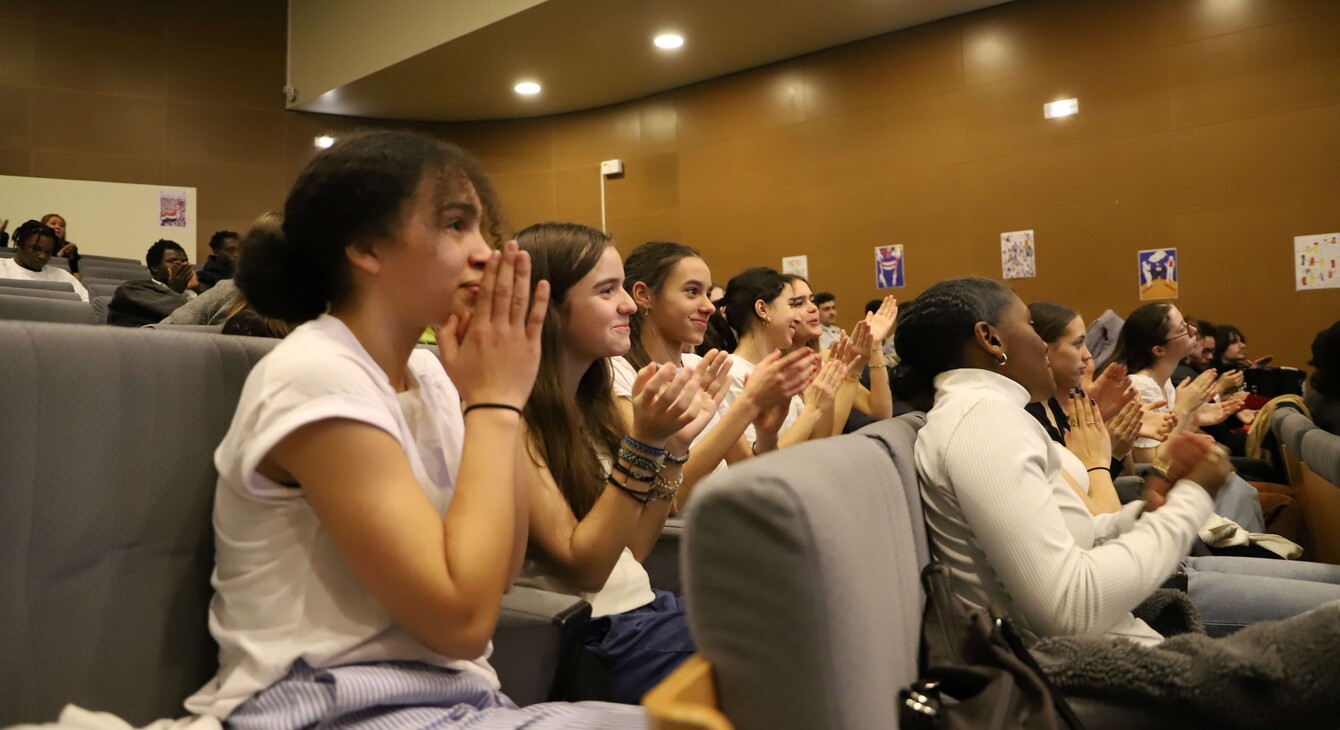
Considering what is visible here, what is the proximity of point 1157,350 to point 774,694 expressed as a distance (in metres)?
4.29

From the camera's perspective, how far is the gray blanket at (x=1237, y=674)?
3.42 feet

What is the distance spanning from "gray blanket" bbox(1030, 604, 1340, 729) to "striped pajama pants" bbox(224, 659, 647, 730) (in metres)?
0.57

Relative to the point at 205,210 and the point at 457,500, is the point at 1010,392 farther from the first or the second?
the point at 205,210

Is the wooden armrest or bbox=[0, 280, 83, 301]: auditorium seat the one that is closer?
the wooden armrest

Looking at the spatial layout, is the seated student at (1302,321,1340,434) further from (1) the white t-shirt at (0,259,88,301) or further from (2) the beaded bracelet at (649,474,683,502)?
(1) the white t-shirt at (0,259,88,301)

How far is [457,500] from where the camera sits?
1110 millimetres

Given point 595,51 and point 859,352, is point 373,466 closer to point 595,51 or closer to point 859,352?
point 859,352

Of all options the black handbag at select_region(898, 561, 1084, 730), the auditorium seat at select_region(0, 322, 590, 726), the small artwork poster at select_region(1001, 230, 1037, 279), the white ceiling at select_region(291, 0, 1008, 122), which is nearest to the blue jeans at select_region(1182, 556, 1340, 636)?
the black handbag at select_region(898, 561, 1084, 730)

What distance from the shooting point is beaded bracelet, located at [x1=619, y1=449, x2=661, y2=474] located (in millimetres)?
1627

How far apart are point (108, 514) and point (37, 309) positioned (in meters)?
1.92

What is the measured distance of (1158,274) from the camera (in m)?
6.55

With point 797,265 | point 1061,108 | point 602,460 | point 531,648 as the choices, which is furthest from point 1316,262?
point 531,648

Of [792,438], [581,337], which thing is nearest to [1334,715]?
[581,337]

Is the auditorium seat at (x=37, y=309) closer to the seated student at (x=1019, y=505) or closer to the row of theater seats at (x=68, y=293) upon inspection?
the row of theater seats at (x=68, y=293)
